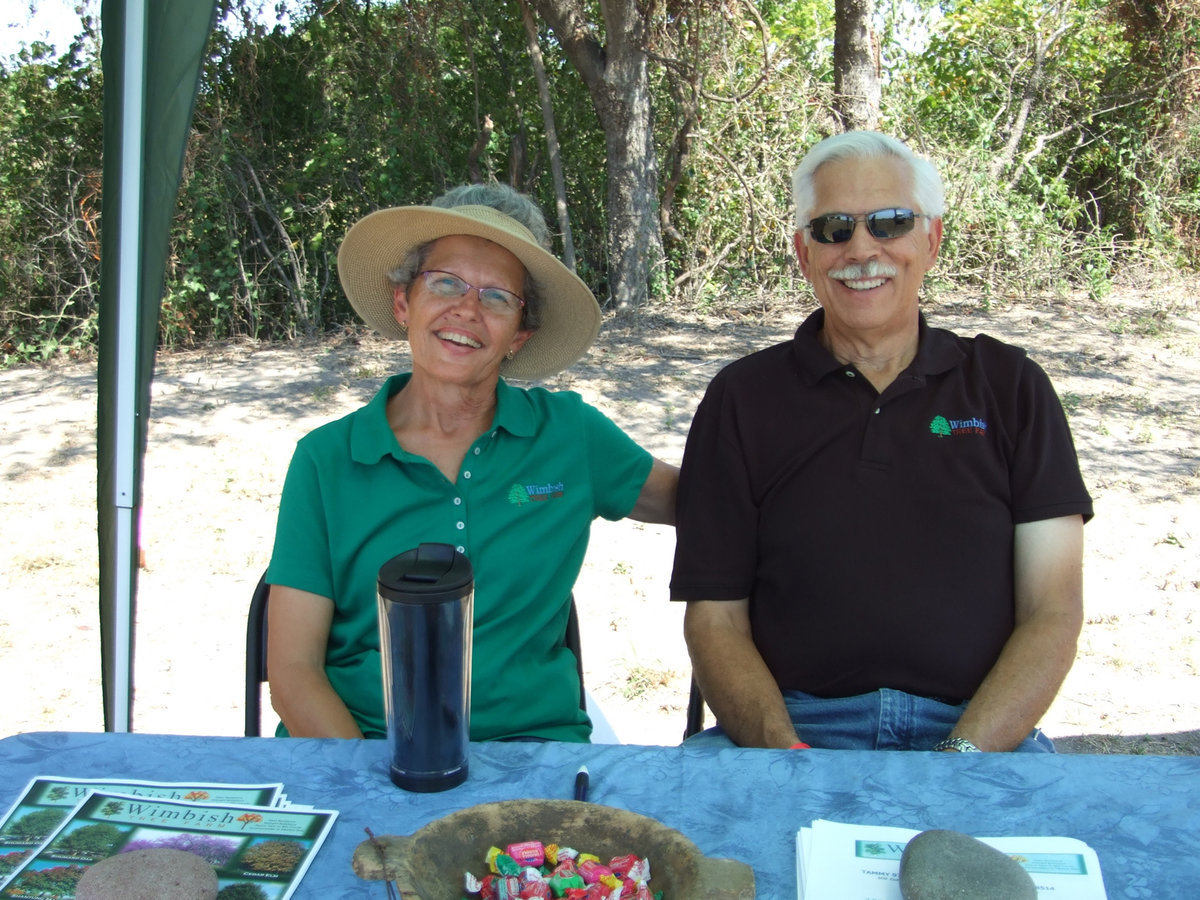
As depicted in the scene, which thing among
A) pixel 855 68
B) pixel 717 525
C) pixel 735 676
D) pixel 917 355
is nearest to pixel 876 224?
pixel 917 355

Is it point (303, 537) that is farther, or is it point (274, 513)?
point (274, 513)

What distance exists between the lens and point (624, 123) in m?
9.45

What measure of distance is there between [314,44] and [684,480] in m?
8.79

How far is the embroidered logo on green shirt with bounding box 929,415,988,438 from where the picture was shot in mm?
2250

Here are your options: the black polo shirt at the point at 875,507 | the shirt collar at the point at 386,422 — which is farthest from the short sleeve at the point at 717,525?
the shirt collar at the point at 386,422

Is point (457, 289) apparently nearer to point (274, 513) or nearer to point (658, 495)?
point (658, 495)

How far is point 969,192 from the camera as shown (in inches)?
402

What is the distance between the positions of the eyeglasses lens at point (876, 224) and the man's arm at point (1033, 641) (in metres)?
0.69

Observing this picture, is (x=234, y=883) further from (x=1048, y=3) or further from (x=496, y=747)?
(x=1048, y=3)

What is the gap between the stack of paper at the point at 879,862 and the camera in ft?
4.00

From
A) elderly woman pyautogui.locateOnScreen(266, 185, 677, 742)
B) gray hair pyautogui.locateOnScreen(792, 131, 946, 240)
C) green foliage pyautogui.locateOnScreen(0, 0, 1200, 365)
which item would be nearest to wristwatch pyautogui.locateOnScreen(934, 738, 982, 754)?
elderly woman pyautogui.locateOnScreen(266, 185, 677, 742)

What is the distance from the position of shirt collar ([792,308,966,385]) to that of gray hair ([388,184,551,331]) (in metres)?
0.60

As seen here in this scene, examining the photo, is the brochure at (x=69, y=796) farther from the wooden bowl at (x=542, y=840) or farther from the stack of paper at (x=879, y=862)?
the stack of paper at (x=879, y=862)

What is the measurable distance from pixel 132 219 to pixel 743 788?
1652mm
